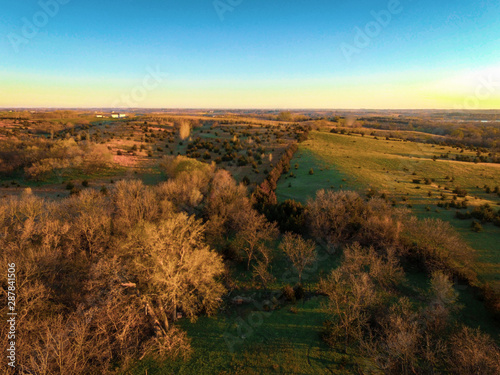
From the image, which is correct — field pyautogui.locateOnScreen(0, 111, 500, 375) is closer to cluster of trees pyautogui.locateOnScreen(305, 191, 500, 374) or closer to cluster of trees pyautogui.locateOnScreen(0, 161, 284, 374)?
cluster of trees pyautogui.locateOnScreen(0, 161, 284, 374)

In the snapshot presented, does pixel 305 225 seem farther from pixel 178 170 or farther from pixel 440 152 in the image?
pixel 440 152

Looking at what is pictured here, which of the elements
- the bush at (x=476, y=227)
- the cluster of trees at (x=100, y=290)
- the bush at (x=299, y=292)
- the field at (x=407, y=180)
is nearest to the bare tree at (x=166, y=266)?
the cluster of trees at (x=100, y=290)

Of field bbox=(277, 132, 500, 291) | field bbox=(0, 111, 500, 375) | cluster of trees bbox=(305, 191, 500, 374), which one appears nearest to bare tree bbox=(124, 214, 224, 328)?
field bbox=(0, 111, 500, 375)

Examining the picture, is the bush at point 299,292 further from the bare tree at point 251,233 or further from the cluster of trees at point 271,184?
the cluster of trees at point 271,184

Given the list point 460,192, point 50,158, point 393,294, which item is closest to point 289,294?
point 393,294

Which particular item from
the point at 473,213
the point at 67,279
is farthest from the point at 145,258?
the point at 473,213

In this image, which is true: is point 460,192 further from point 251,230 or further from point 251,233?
point 251,233

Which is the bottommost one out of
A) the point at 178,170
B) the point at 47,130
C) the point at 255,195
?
the point at 255,195

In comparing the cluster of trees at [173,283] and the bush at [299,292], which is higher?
the cluster of trees at [173,283]

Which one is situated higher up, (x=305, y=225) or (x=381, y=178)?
(x=381, y=178)
